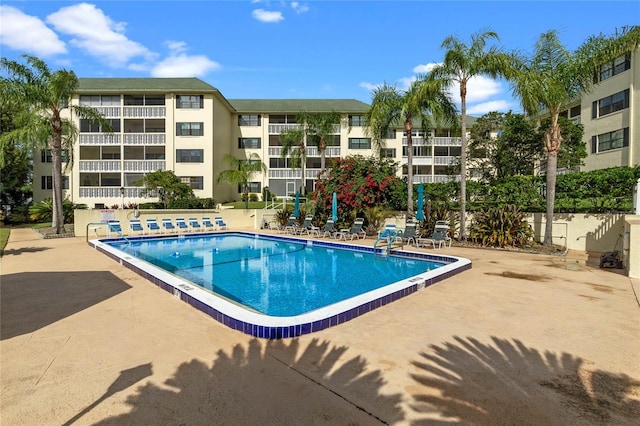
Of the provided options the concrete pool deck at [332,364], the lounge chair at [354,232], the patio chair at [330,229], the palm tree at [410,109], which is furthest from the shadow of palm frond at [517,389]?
the patio chair at [330,229]

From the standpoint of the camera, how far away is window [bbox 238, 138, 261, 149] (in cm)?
3950

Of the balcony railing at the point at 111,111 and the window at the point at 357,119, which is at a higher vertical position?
→ the window at the point at 357,119

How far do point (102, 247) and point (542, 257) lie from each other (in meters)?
16.0

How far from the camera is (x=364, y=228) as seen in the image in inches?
781

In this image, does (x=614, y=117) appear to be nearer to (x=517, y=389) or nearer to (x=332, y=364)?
(x=517, y=389)

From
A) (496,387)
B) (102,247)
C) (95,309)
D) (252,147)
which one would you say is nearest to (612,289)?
(496,387)

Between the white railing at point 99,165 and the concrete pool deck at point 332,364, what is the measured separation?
30145 millimetres

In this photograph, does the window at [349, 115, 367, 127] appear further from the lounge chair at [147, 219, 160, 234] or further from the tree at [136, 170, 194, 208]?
the lounge chair at [147, 219, 160, 234]

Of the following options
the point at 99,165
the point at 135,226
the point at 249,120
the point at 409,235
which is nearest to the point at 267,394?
the point at 409,235

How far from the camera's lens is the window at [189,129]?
34.1 m

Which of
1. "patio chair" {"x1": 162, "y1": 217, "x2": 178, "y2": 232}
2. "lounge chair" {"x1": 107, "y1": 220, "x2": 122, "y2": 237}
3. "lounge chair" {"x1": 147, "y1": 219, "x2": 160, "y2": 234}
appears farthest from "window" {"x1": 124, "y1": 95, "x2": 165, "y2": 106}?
"lounge chair" {"x1": 107, "y1": 220, "x2": 122, "y2": 237}

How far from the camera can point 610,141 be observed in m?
25.7

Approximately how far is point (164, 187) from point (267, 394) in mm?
29530

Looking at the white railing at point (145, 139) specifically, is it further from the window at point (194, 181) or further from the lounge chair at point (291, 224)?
the lounge chair at point (291, 224)
